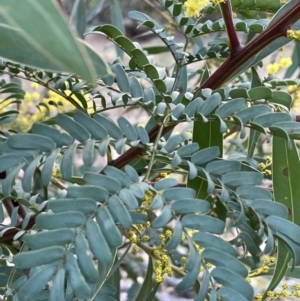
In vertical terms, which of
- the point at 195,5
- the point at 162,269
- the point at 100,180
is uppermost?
the point at 195,5

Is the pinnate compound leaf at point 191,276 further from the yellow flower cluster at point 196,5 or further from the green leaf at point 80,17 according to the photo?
the green leaf at point 80,17

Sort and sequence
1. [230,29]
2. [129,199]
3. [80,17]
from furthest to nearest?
[80,17] < [230,29] < [129,199]

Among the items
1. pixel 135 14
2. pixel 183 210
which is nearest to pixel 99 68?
pixel 183 210

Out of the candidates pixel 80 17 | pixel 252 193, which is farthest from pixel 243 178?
pixel 80 17

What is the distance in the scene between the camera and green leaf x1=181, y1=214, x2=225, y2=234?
32 centimetres

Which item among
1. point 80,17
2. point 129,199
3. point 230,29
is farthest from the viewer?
point 80,17

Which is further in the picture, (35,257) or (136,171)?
(136,171)

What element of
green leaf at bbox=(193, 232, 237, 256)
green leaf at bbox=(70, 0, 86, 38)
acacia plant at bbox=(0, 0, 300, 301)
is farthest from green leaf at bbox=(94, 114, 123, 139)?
green leaf at bbox=(70, 0, 86, 38)

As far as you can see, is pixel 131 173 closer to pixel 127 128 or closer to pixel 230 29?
pixel 127 128

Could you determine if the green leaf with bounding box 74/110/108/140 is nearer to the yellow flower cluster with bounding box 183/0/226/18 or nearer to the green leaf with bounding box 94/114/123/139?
the green leaf with bounding box 94/114/123/139

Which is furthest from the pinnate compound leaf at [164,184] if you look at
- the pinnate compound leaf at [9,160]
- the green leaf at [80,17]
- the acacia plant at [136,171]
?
the green leaf at [80,17]

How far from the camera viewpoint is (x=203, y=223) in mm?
322

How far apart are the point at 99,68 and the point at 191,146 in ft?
0.46

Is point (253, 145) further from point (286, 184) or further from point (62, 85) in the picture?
point (62, 85)
